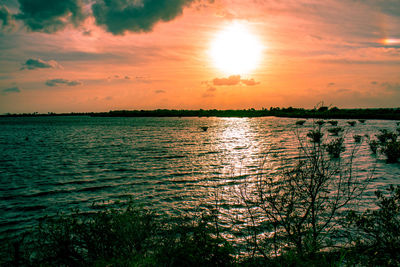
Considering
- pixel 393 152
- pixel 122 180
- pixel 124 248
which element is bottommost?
pixel 122 180

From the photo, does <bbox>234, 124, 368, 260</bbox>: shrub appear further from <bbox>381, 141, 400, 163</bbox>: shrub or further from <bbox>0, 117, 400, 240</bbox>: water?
<bbox>381, 141, 400, 163</bbox>: shrub

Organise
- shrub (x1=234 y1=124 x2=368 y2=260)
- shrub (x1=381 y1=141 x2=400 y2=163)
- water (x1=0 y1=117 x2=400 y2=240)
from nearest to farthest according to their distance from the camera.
A: shrub (x1=234 y1=124 x2=368 y2=260), water (x1=0 y1=117 x2=400 y2=240), shrub (x1=381 y1=141 x2=400 y2=163)

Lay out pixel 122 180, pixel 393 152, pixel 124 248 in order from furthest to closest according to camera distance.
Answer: pixel 393 152 < pixel 122 180 < pixel 124 248

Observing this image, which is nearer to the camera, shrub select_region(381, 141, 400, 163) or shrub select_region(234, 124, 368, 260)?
shrub select_region(234, 124, 368, 260)

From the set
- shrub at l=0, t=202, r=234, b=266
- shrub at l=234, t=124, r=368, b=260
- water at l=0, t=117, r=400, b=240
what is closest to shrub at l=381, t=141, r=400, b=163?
water at l=0, t=117, r=400, b=240

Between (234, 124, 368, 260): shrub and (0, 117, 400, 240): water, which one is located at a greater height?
(234, 124, 368, 260): shrub

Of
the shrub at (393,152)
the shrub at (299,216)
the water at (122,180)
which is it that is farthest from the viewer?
the shrub at (393,152)

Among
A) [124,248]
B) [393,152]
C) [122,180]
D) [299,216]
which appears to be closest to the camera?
[124,248]

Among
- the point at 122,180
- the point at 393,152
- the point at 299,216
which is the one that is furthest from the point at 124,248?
the point at 393,152

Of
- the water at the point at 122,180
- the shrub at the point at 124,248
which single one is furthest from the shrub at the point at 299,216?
the water at the point at 122,180

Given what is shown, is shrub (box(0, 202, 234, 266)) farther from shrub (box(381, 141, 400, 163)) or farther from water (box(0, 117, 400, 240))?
shrub (box(381, 141, 400, 163))

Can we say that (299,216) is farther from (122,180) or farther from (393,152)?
(393,152)

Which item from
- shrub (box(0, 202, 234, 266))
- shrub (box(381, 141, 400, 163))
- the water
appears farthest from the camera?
shrub (box(381, 141, 400, 163))

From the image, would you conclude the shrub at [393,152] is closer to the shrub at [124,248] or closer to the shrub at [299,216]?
the shrub at [299,216]
